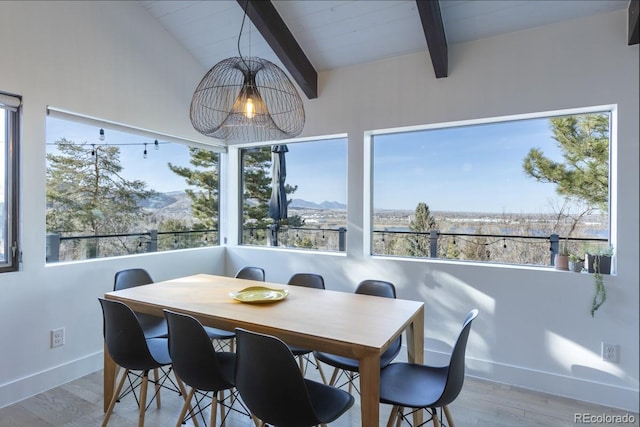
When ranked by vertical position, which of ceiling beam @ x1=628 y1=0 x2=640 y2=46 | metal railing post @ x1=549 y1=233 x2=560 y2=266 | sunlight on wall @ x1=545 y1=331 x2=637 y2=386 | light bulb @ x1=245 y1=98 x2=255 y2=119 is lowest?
sunlight on wall @ x1=545 y1=331 x2=637 y2=386

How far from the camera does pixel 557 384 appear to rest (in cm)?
261

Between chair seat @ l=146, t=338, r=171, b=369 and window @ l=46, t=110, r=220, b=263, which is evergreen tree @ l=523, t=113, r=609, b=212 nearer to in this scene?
chair seat @ l=146, t=338, r=171, b=369

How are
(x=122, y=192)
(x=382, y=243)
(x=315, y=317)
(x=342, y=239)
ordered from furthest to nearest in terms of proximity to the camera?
(x=342, y=239)
(x=382, y=243)
(x=122, y=192)
(x=315, y=317)

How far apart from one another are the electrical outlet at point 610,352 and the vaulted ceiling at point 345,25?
1988mm

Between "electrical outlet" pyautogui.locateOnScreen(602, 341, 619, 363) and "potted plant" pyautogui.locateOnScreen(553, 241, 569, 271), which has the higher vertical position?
"potted plant" pyautogui.locateOnScreen(553, 241, 569, 271)

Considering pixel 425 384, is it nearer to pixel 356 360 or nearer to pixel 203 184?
pixel 356 360

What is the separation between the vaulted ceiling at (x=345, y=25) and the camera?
2.55 metres

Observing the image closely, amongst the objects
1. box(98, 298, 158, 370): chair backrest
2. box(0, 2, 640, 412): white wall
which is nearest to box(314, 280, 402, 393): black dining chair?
box(0, 2, 640, 412): white wall

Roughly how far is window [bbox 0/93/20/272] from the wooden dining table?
813mm

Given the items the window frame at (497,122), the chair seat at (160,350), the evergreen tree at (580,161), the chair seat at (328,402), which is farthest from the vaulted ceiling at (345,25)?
the chair seat at (328,402)

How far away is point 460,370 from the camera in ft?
5.52

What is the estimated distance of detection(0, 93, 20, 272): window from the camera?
246 cm

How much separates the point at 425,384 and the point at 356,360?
1.22ft

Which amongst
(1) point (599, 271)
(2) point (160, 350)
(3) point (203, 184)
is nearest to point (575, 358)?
(1) point (599, 271)
